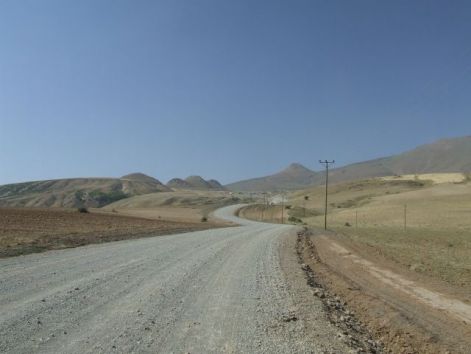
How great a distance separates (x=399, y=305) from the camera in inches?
452

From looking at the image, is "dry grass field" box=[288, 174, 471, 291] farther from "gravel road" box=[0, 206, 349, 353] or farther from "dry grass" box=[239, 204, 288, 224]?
"gravel road" box=[0, 206, 349, 353]

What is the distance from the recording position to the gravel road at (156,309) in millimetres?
7742

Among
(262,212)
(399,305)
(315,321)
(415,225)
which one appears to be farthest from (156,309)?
(262,212)

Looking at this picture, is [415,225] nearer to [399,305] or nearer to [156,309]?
[399,305]

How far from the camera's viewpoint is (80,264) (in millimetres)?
17281

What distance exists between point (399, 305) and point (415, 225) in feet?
173

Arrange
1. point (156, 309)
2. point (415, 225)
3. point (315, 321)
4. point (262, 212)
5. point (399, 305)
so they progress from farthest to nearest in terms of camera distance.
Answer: point (262, 212)
point (415, 225)
point (399, 305)
point (156, 309)
point (315, 321)

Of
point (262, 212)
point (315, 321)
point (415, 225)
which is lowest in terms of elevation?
point (315, 321)

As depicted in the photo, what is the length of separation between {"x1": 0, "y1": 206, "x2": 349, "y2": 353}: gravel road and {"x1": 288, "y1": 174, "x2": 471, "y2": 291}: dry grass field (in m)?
7.01

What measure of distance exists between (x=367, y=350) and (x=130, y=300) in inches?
214

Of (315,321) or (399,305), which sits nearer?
(315,321)

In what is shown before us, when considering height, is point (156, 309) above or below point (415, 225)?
below

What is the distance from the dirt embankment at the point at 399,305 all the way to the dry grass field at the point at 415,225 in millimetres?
1619

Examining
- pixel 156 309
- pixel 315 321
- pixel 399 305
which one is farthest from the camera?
pixel 399 305
